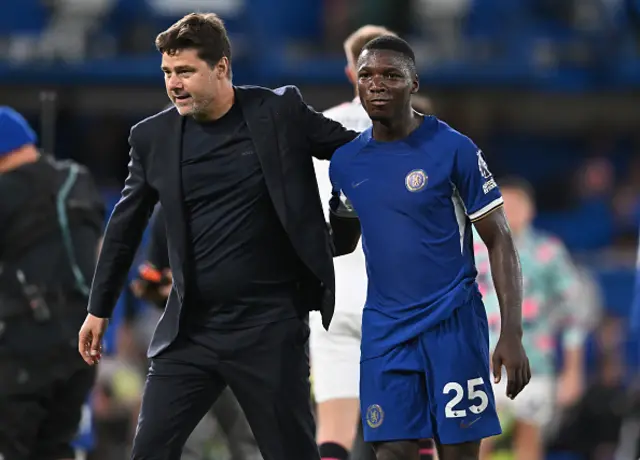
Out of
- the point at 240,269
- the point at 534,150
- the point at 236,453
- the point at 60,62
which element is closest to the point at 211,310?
the point at 240,269

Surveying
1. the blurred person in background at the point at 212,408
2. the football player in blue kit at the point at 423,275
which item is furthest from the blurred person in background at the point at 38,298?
the football player in blue kit at the point at 423,275

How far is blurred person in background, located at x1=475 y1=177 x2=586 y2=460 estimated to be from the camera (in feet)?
33.7

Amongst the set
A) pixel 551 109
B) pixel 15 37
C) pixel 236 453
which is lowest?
pixel 236 453

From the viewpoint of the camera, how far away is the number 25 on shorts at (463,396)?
535 centimetres

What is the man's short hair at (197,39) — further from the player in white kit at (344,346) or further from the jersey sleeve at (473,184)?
the player in white kit at (344,346)

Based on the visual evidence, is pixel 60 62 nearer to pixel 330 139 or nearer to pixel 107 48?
pixel 107 48

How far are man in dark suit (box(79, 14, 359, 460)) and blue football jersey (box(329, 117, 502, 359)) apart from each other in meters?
0.34

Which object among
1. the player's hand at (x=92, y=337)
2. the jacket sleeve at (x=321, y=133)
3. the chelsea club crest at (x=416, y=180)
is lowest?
the player's hand at (x=92, y=337)

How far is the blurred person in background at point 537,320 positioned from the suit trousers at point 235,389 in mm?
4244

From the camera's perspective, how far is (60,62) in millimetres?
16750

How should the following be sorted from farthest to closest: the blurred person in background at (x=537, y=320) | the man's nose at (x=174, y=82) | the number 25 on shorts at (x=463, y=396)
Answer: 1. the blurred person in background at (x=537, y=320)
2. the man's nose at (x=174, y=82)
3. the number 25 on shorts at (x=463, y=396)

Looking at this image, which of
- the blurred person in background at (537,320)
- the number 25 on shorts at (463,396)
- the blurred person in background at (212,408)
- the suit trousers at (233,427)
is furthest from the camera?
the suit trousers at (233,427)

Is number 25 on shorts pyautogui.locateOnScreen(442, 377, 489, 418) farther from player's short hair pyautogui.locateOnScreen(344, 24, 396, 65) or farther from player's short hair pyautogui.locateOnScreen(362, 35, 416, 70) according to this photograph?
player's short hair pyautogui.locateOnScreen(344, 24, 396, 65)

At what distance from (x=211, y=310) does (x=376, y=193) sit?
823mm
